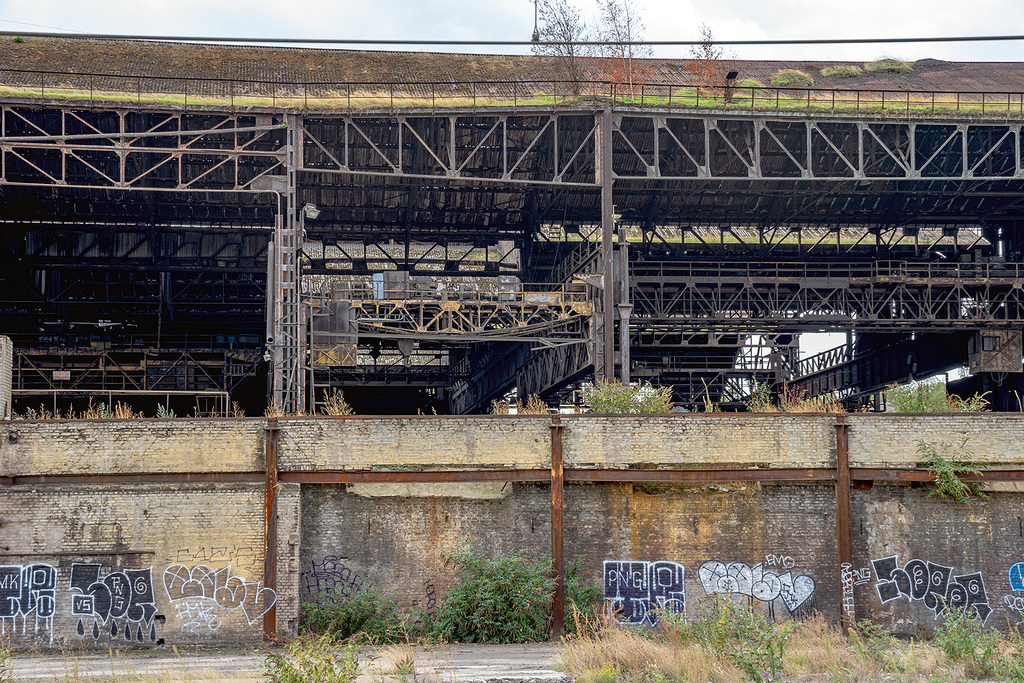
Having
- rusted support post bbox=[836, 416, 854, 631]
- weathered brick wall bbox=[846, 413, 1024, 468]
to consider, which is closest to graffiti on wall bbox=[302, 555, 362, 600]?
rusted support post bbox=[836, 416, 854, 631]

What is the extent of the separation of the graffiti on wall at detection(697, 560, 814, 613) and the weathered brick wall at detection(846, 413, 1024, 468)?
2234mm

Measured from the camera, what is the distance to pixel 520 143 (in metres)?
27.1

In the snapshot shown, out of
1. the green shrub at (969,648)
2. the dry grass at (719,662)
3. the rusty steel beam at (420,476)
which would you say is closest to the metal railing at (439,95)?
the rusty steel beam at (420,476)

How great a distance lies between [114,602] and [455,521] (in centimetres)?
555

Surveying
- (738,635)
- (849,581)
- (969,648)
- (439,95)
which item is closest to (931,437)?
(849,581)

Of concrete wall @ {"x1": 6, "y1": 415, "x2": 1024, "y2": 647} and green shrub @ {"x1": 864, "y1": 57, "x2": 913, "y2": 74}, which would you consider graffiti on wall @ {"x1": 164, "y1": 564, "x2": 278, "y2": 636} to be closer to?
concrete wall @ {"x1": 6, "y1": 415, "x2": 1024, "y2": 647}

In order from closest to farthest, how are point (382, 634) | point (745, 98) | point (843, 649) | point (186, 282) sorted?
point (843, 649) < point (382, 634) < point (745, 98) < point (186, 282)

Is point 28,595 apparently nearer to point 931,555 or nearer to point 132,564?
point 132,564

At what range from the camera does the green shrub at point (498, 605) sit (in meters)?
15.1

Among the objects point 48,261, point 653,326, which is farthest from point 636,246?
point 48,261

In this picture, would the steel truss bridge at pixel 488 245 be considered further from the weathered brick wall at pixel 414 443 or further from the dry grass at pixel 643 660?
the dry grass at pixel 643 660

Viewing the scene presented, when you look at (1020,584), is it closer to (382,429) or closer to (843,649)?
(843,649)

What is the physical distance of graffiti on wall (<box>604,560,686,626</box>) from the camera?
51.9 ft

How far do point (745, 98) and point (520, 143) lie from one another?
631cm
